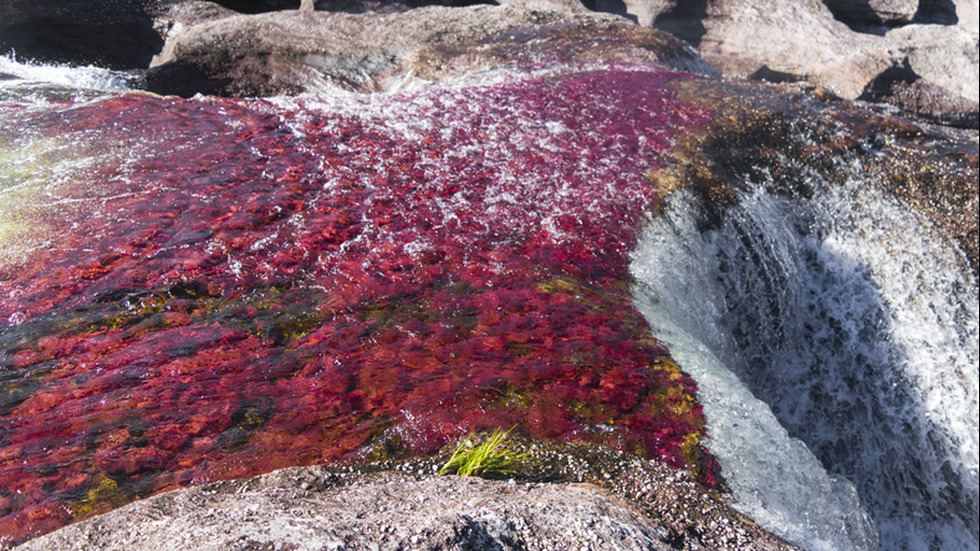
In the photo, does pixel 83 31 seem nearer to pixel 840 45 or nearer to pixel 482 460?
pixel 482 460

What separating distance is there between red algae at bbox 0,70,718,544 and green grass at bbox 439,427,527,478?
19 cm

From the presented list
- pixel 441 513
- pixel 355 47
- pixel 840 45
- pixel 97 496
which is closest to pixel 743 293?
pixel 441 513

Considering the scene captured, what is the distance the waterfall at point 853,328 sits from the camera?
19.6 feet

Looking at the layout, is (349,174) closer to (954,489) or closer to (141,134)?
(141,134)

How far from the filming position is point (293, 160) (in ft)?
19.2

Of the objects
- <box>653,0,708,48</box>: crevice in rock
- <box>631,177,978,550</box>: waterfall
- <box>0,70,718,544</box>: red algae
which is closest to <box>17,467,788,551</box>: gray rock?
<box>0,70,718,544</box>: red algae

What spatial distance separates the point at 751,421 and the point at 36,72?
8.40m

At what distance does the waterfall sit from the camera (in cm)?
598

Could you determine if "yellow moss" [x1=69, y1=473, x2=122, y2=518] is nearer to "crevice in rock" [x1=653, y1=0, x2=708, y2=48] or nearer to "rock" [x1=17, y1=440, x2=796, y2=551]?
"rock" [x1=17, y1=440, x2=796, y2=551]

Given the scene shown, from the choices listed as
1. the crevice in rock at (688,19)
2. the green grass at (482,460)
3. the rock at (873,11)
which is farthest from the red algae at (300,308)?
the rock at (873,11)

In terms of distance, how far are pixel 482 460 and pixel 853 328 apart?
5738 millimetres

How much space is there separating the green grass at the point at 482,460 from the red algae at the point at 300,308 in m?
0.19

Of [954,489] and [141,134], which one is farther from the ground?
[141,134]

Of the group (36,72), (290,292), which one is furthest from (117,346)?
(36,72)
